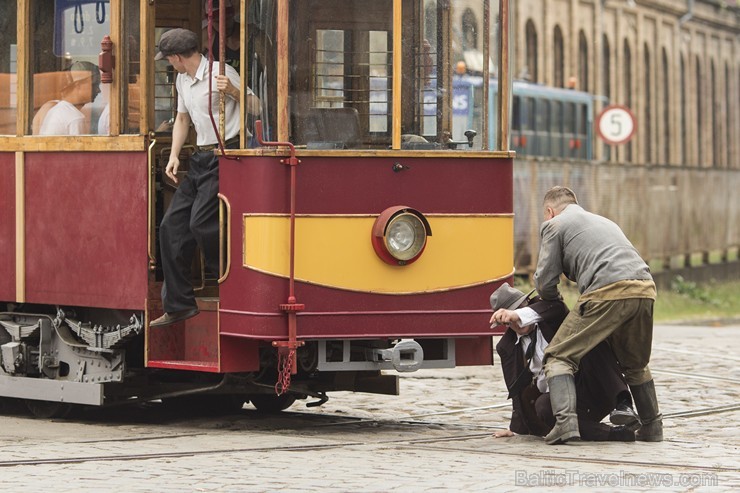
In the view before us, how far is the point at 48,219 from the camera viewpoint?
12.7 m

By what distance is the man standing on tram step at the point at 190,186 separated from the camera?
11.6 meters

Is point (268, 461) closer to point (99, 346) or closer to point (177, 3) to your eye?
point (99, 346)

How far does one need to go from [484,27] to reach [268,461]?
326 cm

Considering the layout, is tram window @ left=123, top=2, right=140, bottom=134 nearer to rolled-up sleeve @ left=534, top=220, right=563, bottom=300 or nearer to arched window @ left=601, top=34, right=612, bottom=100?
rolled-up sleeve @ left=534, top=220, right=563, bottom=300

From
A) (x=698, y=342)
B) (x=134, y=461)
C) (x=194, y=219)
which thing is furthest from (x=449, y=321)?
(x=698, y=342)

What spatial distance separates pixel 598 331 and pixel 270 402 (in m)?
3.14

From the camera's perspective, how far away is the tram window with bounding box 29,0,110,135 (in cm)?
1234

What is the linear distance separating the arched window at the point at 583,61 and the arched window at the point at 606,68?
1046 millimetres

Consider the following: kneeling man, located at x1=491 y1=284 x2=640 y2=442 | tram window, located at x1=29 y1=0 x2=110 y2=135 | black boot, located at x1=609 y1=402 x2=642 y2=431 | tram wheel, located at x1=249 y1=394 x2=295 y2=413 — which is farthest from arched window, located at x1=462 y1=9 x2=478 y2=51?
tram wheel, located at x1=249 y1=394 x2=295 y2=413

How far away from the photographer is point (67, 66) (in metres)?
12.6

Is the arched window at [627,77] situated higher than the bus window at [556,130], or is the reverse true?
the arched window at [627,77]

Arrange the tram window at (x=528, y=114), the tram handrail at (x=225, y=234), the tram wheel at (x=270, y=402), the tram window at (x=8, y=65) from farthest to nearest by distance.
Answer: the tram window at (x=528, y=114), the tram wheel at (x=270, y=402), the tram window at (x=8, y=65), the tram handrail at (x=225, y=234)

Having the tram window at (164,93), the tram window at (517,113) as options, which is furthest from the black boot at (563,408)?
the tram window at (517,113)

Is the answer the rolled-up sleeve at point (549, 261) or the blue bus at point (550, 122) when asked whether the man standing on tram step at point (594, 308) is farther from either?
the blue bus at point (550, 122)
